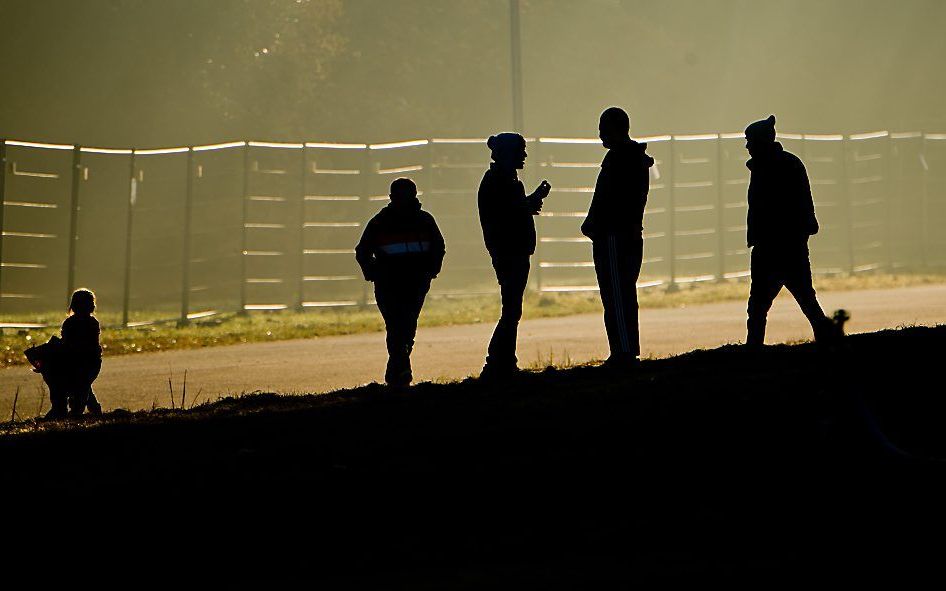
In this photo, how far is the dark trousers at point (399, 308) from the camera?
29.2 feet

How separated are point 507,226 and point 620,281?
0.74m

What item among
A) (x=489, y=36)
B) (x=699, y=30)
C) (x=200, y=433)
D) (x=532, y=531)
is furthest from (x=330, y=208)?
(x=699, y=30)

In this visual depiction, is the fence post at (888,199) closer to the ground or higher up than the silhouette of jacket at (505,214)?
higher up

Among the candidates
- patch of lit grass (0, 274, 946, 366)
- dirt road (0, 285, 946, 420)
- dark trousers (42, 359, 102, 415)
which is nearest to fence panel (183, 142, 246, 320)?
patch of lit grass (0, 274, 946, 366)

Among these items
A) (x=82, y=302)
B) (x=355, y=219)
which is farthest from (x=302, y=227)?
(x=82, y=302)

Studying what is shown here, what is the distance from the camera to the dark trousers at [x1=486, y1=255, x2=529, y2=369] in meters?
8.53

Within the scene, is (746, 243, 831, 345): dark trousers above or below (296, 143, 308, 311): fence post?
below

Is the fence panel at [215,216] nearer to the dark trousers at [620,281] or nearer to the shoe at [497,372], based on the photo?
the shoe at [497,372]

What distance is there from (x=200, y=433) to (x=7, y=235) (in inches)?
493

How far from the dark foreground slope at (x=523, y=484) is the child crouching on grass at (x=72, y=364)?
1299mm

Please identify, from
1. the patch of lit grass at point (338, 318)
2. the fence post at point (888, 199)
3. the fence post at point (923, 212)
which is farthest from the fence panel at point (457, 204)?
the fence post at point (923, 212)

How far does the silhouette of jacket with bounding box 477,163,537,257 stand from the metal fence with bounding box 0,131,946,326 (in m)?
10.9

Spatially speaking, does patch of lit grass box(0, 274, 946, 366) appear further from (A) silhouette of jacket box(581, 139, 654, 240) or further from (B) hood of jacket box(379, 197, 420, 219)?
(A) silhouette of jacket box(581, 139, 654, 240)

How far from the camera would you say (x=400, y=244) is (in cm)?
884
